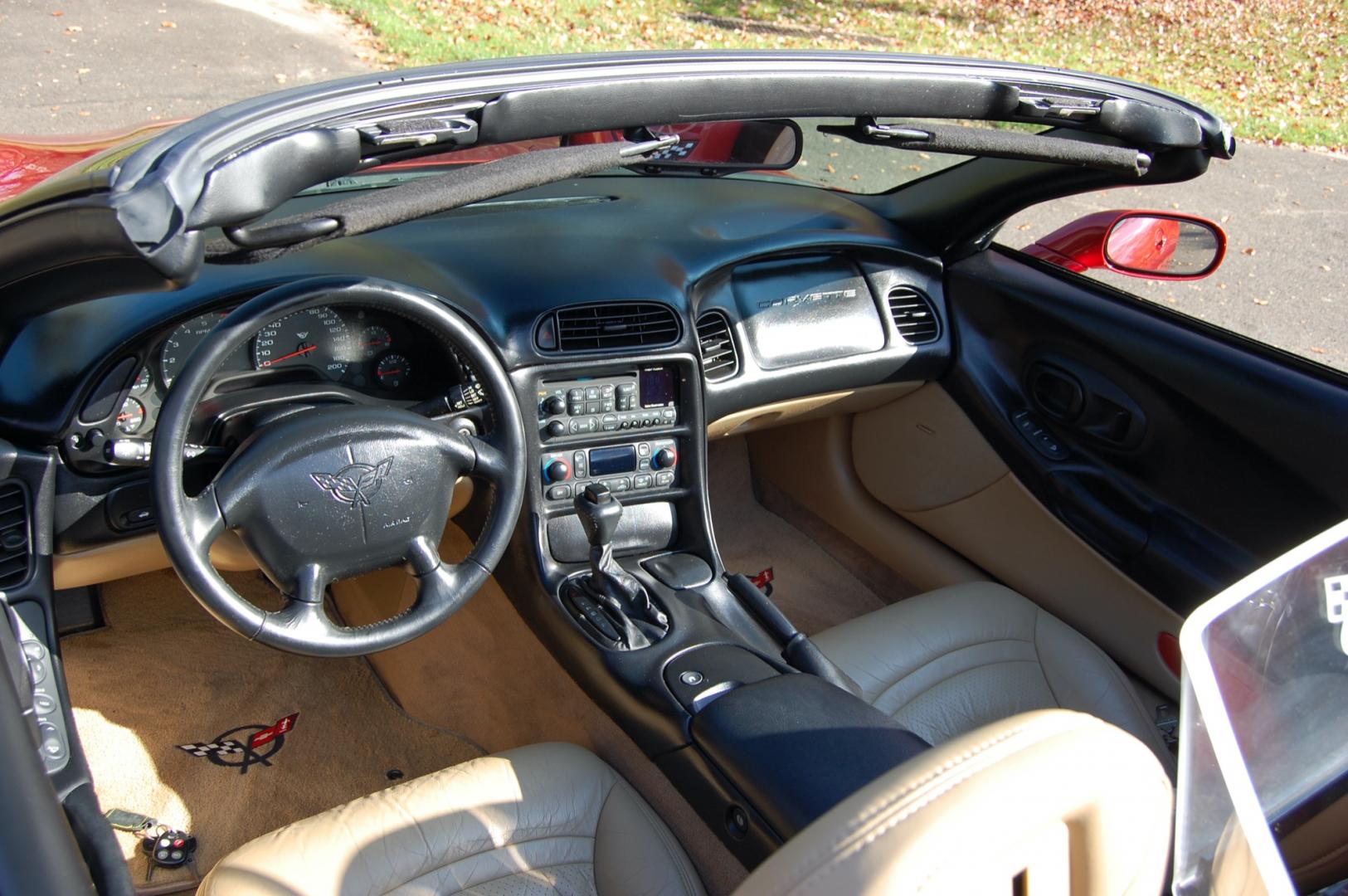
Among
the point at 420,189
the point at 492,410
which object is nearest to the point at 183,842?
the point at 492,410

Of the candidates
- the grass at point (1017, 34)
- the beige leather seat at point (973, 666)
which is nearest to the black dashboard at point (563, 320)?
the beige leather seat at point (973, 666)

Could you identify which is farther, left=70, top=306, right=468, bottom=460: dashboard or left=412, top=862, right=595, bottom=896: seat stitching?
left=70, top=306, right=468, bottom=460: dashboard

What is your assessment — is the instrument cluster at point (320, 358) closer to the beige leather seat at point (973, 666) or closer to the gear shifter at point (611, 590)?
the gear shifter at point (611, 590)

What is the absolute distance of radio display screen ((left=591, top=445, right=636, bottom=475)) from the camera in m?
2.51

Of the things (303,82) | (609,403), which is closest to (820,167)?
(609,403)

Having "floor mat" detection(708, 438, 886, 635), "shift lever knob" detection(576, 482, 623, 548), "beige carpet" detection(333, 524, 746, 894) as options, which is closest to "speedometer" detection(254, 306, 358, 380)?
"shift lever knob" detection(576, 482, 623, 548)

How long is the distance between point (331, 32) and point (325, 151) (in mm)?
8264

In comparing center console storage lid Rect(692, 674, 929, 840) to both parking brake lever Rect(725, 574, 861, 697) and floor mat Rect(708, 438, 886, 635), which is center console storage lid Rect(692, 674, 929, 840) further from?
floor mat Rect(708, 438, 886, 635)

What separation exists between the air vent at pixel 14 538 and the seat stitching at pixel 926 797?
5.44 ft

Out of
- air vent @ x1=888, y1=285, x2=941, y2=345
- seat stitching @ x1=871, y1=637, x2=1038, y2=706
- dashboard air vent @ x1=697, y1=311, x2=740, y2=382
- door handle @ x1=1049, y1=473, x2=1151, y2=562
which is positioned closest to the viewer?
seat stitching @ x1=871, y1=637, x2=1038, y2=706

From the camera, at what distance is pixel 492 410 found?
207 cm

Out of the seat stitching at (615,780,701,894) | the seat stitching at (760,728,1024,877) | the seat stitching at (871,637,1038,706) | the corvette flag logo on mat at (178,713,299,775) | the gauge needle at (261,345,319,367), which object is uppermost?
the seat stitching at (760,728,1024,877)

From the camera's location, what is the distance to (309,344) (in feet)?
7.08

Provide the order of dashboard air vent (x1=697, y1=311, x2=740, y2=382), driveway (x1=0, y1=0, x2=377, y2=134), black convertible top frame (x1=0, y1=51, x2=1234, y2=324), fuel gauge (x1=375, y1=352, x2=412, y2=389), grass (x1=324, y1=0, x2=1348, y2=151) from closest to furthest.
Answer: black convertible top frame (x1=0, y1=51, x2=1234, y2=324)
fuel gauge (x1=375, y1=352, x2=412, y2=389)
dashboard air vent (x1=697, y1=311, x2=740, y2=382)
driveway (x1=0, y1=0, x2=377, y2=134)
grass (x1=324, y1=0, x2=1348, y2=151)
